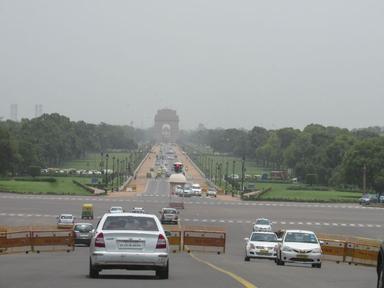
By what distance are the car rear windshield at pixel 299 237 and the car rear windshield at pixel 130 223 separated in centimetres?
1487

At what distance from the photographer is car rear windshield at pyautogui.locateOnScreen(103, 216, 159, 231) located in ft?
60.7

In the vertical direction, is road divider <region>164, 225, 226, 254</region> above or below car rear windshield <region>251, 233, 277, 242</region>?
below

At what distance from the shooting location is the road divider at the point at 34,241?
39219 millimetres

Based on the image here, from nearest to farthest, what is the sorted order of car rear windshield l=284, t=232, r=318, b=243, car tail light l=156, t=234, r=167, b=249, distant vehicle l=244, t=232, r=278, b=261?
1. car tail light l=156, t=234, r=167, b=249
2. car rear windshield l=284, t=232, r=318, b=243
3. distant vehicle l=244, t=232, r=278, b=261

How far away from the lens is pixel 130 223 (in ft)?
61.1

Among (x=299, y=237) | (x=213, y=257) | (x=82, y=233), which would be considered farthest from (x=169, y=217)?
(x=299, y=237)

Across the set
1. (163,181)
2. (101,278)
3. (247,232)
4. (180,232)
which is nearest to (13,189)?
(163,181)

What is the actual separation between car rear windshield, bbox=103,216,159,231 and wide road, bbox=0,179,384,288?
1049mm

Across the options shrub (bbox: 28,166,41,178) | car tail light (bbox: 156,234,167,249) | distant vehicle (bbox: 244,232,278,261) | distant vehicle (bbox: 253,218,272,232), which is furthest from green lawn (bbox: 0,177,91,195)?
car tail light (bbox: 156,234,167,249)

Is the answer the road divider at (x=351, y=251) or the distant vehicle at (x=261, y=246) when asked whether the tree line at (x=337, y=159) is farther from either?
the distant vehicle at (x=261, y=246)

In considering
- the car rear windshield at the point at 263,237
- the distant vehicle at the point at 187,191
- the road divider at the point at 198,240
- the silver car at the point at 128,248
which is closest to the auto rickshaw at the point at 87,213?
the road divider at the point at 198,240

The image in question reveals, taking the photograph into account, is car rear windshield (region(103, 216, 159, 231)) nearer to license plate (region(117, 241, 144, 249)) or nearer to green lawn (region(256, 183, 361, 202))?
license plate (region(117, 241, 144, 249))

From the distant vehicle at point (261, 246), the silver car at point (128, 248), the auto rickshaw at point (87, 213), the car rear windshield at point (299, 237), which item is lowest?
the auto rickshaw at point (87, 213)

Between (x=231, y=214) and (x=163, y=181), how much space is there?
7447 cm
